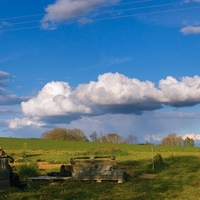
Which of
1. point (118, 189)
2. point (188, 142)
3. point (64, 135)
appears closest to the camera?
point (118, 189)

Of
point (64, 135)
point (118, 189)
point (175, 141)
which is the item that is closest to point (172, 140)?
point (175, 141)

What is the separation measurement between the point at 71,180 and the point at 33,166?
11.5 ft

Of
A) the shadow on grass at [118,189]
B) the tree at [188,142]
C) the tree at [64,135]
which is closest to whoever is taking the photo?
the shadow on grass at [118,189]

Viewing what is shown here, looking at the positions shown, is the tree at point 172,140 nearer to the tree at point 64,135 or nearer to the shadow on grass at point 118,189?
the tree at point 64,135

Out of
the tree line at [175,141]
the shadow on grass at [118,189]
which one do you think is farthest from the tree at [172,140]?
the shadow on grass at [118,189]

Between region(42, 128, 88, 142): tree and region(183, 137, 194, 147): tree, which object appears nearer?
region(183, 137, 194, 147): tree

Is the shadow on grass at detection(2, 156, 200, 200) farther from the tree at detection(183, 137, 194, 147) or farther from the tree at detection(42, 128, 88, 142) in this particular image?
the tree at detection(42, 128, 88, 142)

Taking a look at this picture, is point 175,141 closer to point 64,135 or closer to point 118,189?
point 64,135

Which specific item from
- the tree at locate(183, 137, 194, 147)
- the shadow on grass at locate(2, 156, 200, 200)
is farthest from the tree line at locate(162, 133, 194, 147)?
the shadow on grass at locate(2, 156, 200, 200)

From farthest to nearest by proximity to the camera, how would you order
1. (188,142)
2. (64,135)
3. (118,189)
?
1. (64,135)
2. (188,142)
3. (118,189)

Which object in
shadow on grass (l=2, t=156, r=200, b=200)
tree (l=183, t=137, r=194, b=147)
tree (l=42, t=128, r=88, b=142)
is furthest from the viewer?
tree (l=42, t=128, r=88, b=142)

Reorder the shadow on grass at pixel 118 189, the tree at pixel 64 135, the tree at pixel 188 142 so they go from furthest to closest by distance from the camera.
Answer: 1. the tree at pixel 64 135
2. the tree at pixel 188 142
3. the shadow on grass at pixel 118 189

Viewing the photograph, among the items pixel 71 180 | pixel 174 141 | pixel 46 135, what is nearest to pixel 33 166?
pixel 71 180

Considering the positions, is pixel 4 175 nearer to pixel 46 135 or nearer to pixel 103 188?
pixel 103 188
